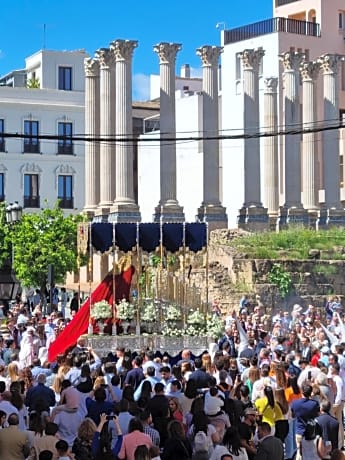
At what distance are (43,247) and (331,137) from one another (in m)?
15.2

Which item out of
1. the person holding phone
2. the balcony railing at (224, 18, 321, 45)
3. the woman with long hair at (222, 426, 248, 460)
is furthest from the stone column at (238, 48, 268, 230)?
the woman with long hair at (222, 426, 248, 460)

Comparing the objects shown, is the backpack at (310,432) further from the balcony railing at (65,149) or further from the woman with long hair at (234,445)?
the balcony railing at (65,149)

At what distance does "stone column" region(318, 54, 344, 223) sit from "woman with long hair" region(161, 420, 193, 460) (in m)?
46.3

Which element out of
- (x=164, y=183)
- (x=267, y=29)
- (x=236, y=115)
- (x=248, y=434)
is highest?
(x=267, y=29)

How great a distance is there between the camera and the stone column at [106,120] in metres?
58.6

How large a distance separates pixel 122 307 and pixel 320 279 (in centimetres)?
2052

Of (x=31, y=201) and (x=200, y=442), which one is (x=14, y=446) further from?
(x=31, y=201)

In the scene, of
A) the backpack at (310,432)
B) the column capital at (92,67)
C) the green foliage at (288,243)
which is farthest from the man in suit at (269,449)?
the column capital at (92,67)

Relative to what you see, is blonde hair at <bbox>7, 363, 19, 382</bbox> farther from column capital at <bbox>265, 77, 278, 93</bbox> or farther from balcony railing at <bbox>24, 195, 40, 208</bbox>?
balcony railing at <bbox>24, 195, 40, 208</bbox>

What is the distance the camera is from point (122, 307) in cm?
3216

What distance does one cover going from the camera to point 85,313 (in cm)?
3247

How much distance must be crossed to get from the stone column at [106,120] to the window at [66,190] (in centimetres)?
1665

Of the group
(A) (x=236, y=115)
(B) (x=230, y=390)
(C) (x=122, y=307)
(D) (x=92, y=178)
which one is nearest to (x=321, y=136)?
(A) (x=236, y=115)

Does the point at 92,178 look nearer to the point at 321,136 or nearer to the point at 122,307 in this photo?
the point at 321,136
